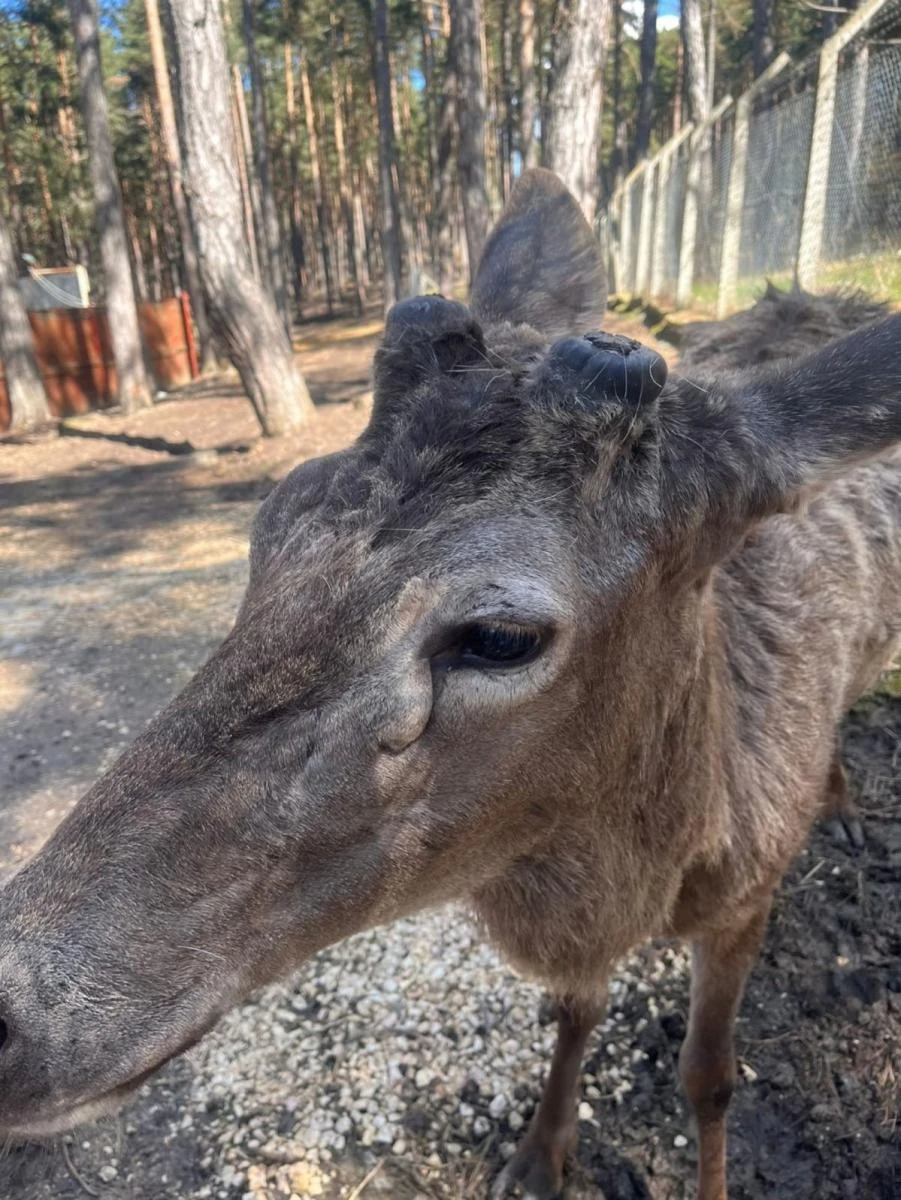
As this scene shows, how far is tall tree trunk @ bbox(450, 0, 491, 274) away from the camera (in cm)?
1653

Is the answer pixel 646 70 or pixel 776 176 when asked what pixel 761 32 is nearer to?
pixel 646 70

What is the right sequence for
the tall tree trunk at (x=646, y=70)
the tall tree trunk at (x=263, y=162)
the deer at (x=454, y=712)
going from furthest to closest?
the tall tree trunk at (x=646, y=70) → the tall tree trunk at (x=263, y=162) → the deer at (x=454, y=712)

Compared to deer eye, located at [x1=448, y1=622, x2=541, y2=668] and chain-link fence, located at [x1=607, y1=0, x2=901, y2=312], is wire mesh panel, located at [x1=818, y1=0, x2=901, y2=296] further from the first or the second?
deer eye, located at [x1=448, y1=622, x2=541, y2=668]

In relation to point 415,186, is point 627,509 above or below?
below

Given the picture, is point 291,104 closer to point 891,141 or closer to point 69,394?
point 69,394

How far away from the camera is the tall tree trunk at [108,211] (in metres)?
19.2

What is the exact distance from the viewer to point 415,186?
5641cm

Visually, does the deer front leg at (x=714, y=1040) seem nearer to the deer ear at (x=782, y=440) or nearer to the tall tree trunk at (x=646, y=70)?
the deer ear at (x=782, y=440)

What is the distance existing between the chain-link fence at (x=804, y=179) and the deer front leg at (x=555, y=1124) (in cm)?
460

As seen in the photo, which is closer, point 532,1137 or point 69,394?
point 532,1137

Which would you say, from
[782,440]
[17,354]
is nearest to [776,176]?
[782,440]

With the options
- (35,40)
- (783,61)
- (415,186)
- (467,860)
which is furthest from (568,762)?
(415,186)

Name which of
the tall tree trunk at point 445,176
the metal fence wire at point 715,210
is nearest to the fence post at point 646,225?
the metal fence wire at point 715,210

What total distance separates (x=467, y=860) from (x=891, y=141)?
1016cm
